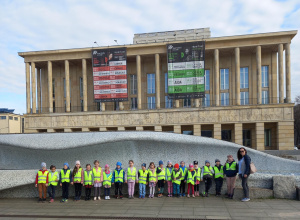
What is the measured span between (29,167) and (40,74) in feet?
113

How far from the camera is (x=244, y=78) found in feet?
117

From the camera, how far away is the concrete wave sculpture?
30.1 feet

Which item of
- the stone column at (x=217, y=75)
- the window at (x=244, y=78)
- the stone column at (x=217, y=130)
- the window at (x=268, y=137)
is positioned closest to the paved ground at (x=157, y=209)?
the stone column at (x=217, y=130)

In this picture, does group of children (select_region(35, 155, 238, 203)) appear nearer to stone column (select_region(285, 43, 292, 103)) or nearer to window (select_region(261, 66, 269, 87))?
stone column (select_region(285, 43, 292, 103))

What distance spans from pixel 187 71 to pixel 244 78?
31.6 feet

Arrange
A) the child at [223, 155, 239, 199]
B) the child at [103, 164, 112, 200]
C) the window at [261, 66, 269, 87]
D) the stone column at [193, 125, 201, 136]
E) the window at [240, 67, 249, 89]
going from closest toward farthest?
the child at [223, 155, 239, 199], the child at [103, 164, 112, 200], the stone column at [193, 125, 201, 136], the window at [261, 66, 269, 87], the window at [240, 67, 249, 89]

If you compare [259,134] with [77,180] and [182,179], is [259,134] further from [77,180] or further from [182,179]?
[77,180]

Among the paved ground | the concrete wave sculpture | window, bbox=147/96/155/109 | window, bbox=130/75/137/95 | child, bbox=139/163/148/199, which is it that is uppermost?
window, bbox=130/75/137/95

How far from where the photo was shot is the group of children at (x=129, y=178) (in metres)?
7.91

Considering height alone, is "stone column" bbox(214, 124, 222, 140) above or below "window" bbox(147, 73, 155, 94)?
below

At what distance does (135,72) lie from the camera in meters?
38.3

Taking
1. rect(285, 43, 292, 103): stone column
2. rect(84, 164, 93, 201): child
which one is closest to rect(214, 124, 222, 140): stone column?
rect(285, 43, 292, 103): stone column

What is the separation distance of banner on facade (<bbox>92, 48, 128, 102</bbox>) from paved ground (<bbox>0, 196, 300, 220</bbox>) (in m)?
25.6

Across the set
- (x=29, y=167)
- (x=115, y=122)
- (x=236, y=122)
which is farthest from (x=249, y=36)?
(x=29, y=167)
